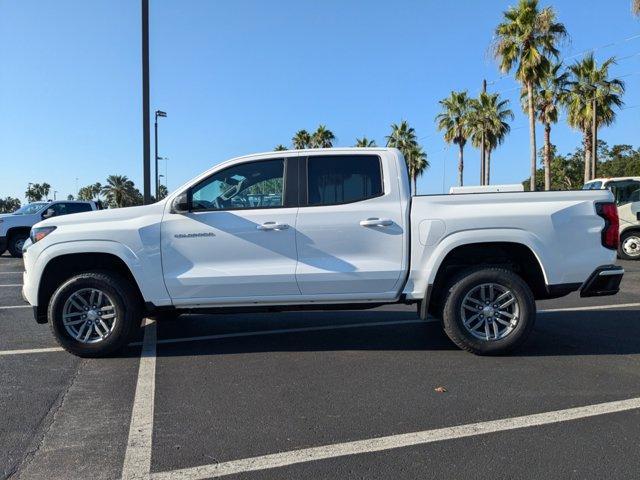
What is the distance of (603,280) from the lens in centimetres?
531

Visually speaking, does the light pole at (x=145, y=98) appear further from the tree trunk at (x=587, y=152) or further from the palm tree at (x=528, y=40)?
the tree trunk at (x=587, y=152)

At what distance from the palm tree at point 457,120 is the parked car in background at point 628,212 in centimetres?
2739

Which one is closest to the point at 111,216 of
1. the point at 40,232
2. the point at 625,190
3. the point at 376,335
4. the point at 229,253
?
the point at 40,232

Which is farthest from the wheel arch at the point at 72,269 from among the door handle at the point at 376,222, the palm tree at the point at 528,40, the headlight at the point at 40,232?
the palm tree at the point at 528,40

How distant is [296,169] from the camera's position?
5574 mm

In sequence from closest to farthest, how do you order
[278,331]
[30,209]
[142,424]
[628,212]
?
[142,424] → [278,331] → [628,212] → [30,209]

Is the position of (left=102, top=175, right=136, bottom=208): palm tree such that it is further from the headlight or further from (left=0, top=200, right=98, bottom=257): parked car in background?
the headlight

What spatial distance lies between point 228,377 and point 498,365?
2.51 metres

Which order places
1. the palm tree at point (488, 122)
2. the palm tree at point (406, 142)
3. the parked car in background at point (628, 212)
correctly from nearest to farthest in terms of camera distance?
the parked car in background at point (628, 212) → the palm tree at point (488, 122) → the palm tree at point (406, 142)

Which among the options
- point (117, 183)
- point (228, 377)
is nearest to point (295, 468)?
point (228, 377)

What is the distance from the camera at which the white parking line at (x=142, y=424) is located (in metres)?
3.25

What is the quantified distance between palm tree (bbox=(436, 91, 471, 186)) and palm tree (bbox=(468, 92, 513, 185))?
0.89 meters

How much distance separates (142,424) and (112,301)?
6.17 ft

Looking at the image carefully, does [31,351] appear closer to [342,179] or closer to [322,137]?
[342,179]
